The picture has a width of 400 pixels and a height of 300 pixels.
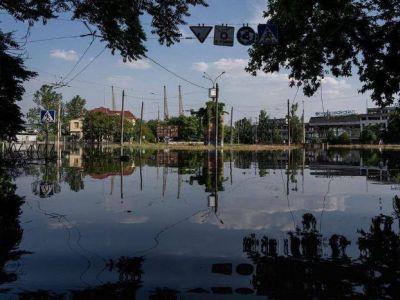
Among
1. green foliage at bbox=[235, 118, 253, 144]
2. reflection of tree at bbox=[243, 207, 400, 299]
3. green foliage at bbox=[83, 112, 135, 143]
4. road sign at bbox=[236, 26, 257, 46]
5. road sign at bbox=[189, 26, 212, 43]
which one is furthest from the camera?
green foliage at bbox=[235, 118, 253, 144]

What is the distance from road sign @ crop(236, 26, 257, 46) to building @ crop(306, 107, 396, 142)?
130 meters

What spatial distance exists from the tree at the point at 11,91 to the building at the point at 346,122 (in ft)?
422

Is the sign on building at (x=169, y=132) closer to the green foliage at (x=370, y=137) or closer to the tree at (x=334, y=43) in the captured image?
the green foliage at (x=370, y=137)

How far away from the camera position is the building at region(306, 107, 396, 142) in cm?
14700

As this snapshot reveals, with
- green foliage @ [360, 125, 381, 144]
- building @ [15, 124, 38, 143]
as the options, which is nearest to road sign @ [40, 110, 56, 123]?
building @ [15, 124, 38, 143]

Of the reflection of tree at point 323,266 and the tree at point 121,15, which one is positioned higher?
the tree at point 121,15

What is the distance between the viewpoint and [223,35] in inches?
599

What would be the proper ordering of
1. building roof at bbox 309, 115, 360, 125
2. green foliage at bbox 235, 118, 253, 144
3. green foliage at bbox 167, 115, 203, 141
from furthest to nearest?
1. building roof at bbox 309, 115, 360, 125
2. green foliage at bbox 235, 118, 253, 144
3. green foliage at bbox 167, 115, 203, 141

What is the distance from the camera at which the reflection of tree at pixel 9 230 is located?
5.11m

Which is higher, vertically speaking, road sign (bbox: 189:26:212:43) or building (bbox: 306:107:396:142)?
building (bbox: 306:107:396:142)

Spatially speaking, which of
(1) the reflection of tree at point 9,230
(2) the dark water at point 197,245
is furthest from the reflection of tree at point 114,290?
(1) the reflection of tree at point 9,230

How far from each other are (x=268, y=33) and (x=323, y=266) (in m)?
10.7

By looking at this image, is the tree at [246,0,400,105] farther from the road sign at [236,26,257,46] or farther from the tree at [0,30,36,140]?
the tree at [0,30,36,140]

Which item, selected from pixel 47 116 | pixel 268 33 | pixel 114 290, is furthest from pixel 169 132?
pixel 114 290
